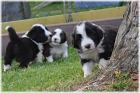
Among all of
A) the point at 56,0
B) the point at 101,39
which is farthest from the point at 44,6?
the point at 101,39

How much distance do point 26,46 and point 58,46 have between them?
1.04m

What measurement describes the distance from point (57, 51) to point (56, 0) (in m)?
7.75

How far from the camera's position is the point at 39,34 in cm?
1002

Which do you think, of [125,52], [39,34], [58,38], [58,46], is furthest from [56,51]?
[125,52]

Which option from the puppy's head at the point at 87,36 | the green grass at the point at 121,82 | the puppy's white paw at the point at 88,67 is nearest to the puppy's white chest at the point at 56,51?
the puppy's white paw at the point at 88,67

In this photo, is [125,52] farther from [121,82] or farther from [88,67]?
[88,67]

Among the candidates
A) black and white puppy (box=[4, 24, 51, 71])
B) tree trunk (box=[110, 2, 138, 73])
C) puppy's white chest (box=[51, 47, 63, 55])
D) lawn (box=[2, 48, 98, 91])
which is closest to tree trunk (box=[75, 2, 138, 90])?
tree trunk (box=[110, 2, 138, 73])

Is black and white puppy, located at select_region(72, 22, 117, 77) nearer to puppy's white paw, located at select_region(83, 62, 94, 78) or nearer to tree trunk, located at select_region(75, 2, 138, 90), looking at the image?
puppy's white paw, located at select_region(83, 62, 94, 78)

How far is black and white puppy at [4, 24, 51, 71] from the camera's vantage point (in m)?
9.15

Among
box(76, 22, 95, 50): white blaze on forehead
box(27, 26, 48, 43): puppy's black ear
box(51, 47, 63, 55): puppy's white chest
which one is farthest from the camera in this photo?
box(51, 47, 63, 55): puppy's white chest

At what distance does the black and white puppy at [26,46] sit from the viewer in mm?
9148

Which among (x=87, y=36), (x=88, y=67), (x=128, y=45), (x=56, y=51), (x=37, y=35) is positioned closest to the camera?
(x=128, y=45)

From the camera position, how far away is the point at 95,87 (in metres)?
5.07

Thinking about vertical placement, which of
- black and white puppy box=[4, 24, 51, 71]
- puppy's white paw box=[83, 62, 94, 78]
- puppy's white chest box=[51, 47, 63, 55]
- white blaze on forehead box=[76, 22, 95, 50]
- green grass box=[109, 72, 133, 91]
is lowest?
puppy's white chest box=[51, 47, 63, 55]
